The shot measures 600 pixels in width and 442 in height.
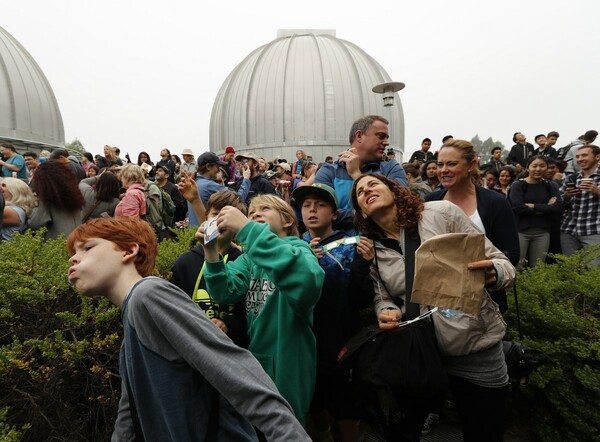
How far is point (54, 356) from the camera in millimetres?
2166

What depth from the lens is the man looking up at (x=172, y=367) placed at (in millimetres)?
1215

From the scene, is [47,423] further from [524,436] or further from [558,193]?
[558,193]

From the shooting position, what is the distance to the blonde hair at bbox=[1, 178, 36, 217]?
175 inches

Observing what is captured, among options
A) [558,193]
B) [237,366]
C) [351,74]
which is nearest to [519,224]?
[558,193]

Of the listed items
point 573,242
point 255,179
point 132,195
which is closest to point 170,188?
point 255,179

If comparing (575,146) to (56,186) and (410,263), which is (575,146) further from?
(56,186)

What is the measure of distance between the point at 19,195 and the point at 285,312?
167 inches

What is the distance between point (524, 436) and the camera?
2.95 metres

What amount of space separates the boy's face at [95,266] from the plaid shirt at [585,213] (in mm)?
5638

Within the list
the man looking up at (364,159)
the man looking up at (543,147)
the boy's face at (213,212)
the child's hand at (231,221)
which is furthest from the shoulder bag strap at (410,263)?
the man looking up at (543,147)

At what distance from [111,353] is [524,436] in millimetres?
3290

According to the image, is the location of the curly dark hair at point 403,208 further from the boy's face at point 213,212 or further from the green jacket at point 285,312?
the boy's face at point 213,212

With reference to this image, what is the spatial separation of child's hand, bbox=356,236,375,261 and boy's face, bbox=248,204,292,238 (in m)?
0.50

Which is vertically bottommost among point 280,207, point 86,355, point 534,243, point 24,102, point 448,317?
point 534,243
